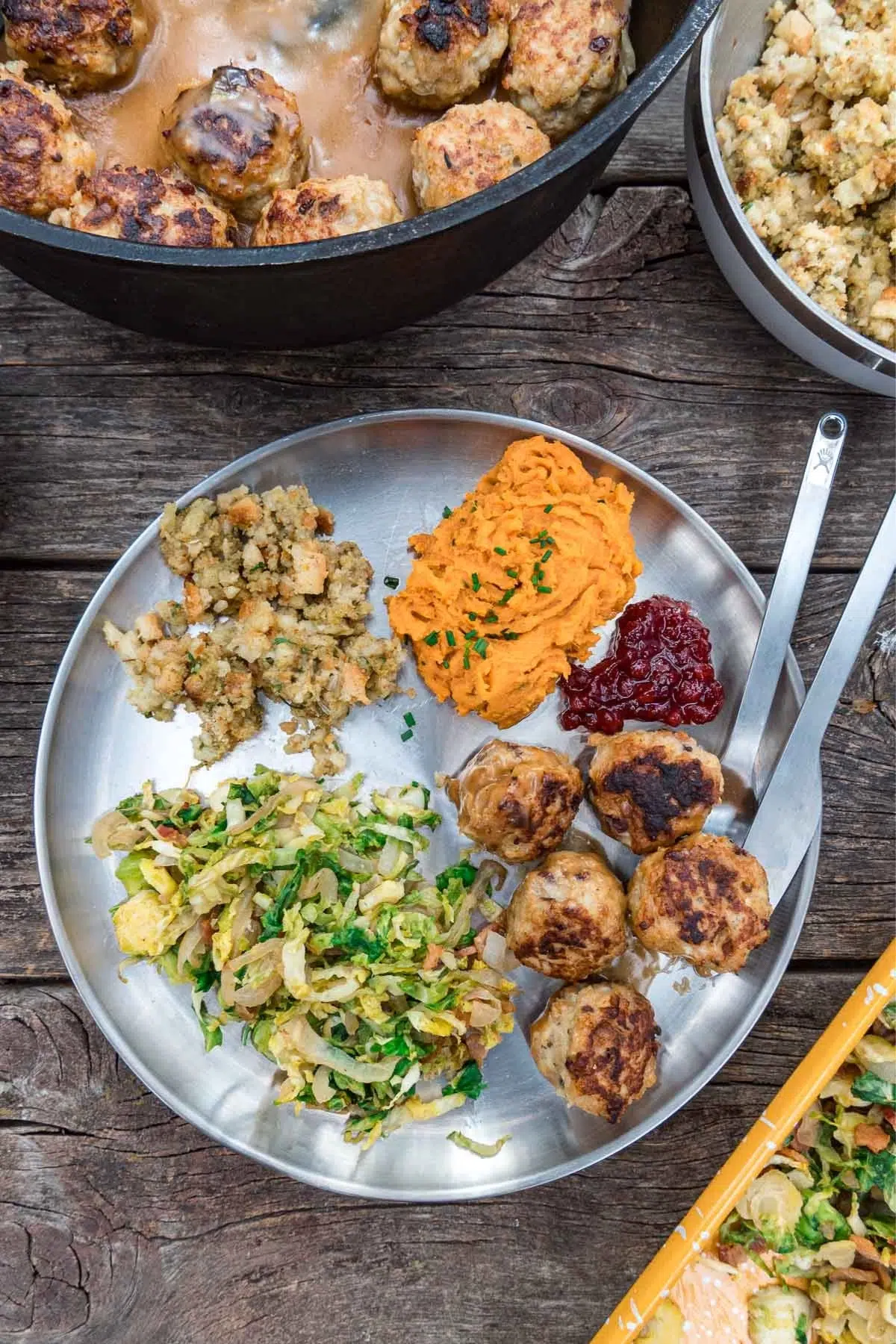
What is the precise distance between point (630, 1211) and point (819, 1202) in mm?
403

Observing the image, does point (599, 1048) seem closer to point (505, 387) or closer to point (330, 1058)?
point (330, 1058)

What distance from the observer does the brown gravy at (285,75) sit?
1792mm

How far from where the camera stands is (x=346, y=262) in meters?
1.40

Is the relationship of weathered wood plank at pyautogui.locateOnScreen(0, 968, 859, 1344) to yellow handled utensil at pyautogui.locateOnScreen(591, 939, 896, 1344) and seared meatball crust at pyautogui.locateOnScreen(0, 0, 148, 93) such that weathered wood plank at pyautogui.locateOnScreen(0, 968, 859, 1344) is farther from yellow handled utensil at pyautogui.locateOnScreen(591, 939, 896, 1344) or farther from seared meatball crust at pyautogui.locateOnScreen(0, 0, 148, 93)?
seared meatball crust at pyautogui.locateOnScreen(0, 0, 148, 93)

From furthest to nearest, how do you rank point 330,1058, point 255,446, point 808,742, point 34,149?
point 255,446 → point 808,742 → point 330,1058 → point 34,149

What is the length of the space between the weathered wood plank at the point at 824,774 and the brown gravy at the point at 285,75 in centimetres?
89

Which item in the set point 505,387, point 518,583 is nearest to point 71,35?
point 505,387

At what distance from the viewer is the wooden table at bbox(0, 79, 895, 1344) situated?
2.15m

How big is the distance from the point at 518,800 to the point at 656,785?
265 millimetres

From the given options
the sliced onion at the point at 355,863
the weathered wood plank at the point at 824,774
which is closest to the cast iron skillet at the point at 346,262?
the weathered wood plank at the point at 824,774


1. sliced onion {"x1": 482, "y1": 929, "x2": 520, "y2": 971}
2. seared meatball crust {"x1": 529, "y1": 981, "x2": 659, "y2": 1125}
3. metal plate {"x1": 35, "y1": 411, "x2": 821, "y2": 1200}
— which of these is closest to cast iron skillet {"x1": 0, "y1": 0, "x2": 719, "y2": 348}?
metal plate {"x1": 35, "y1": 411, "x2": 821, "y2": 1200}

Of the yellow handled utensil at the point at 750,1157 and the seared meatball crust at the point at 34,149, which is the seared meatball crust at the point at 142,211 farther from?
the yellow handled utensil at the point at 750,1157

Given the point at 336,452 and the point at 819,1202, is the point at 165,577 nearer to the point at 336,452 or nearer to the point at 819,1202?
the point at 336,452

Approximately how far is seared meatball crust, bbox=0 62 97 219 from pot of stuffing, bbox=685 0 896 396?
44.5 inches
